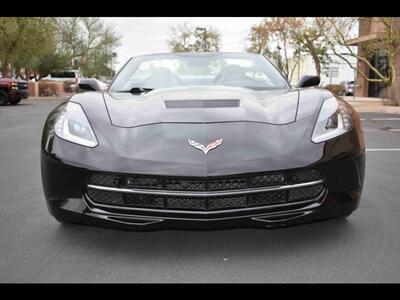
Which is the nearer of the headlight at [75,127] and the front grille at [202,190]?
the front grille at [202,190]

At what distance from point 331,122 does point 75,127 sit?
1512mm

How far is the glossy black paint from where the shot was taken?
2301mm

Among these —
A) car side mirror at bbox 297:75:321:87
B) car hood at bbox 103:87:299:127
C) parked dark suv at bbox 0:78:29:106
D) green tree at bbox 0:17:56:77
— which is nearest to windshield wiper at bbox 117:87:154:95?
car hood at bbox 103:87:299:127

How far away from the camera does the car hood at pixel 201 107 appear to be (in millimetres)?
2547

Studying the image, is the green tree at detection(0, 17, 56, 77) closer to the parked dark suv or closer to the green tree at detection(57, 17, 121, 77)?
the parked dark suv

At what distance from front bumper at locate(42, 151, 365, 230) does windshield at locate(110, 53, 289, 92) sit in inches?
47.7

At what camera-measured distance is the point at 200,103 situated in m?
2.73

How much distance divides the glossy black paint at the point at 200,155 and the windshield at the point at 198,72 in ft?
3.14

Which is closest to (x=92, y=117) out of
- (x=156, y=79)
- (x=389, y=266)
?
(x=156, y=79)

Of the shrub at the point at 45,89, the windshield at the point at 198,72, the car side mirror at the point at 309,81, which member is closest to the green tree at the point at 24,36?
the shrub at the point at 45,89

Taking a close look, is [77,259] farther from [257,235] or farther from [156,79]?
[156,79]

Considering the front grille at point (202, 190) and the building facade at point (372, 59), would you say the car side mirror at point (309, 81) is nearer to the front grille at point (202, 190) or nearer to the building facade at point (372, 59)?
the front grille at point (202, 190)
